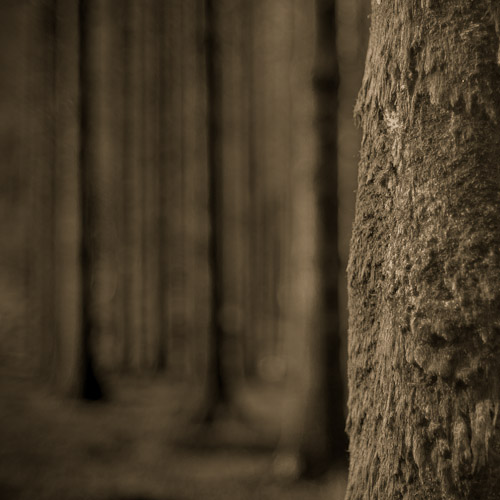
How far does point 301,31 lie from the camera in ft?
20.6

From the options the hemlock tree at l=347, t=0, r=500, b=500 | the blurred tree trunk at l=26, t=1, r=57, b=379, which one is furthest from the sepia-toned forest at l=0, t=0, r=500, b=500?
the blurred tree trunk at l=26, t=1, r=57, b=379

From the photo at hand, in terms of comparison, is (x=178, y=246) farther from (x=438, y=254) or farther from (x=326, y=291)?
(x=438, y=254)

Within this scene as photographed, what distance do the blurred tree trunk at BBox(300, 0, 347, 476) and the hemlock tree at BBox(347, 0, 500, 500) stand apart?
14.1 ft

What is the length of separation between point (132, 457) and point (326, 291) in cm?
370

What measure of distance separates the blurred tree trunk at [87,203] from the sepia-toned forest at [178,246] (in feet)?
0.11

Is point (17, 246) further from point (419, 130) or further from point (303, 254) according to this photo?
point (419, 130)

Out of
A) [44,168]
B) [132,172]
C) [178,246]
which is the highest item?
[44,168]

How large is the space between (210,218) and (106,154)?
808 centimetres

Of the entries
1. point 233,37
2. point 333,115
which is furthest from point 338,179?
point 233,37

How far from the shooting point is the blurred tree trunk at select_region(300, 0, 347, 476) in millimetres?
5875

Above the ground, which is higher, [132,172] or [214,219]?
[132,172]

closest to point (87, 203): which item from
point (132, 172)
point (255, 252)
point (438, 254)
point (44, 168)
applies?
point (132, 172)

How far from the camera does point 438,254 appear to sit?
1481 mm

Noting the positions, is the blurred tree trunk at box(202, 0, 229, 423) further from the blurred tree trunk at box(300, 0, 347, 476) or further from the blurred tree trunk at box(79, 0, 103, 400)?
the blurred tree trunk at box(79, 0, 103, 400)
